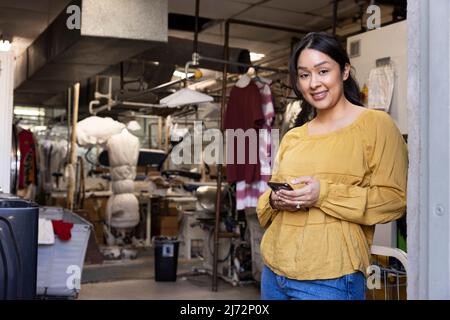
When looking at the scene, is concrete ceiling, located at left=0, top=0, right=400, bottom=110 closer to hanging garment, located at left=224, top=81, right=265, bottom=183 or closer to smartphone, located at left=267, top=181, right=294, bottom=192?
hanging garment, located at left=224, top=81, right=265, bottom=183

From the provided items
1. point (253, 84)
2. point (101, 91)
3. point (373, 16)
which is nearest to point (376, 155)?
point (373, 16)

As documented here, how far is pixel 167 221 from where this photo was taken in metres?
9.98

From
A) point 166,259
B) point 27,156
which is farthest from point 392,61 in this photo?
point 27,156

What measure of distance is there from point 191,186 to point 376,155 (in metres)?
7.15

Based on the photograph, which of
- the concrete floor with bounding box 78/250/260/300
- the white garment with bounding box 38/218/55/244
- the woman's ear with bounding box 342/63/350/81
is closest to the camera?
the woman's ear with bounding box 342/63/350/81

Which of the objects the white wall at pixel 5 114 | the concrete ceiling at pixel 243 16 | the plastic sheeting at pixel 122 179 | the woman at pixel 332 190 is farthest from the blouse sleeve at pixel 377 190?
the plastic sheeting at pixel 122 179

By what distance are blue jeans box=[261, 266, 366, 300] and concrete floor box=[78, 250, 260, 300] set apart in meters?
4.11

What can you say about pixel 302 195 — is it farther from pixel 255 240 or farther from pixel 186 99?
pixel 255 240

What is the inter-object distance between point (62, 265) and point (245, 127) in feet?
7.48

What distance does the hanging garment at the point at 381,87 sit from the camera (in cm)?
380

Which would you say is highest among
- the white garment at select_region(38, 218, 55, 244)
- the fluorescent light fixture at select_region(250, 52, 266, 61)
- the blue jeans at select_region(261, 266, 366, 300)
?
the fluorescent light fixture at select_region(250, 52, 266, 61)

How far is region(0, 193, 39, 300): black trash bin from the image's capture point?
8.73 ft

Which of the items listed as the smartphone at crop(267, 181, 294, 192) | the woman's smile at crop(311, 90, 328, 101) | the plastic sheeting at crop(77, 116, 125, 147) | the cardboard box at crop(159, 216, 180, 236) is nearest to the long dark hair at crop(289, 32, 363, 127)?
the woman's smile at crop(311, 90, 328, 101)
